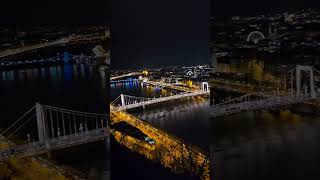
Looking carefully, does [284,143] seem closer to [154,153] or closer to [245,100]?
[245,100]

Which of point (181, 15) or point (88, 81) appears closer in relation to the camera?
point (88, 81)

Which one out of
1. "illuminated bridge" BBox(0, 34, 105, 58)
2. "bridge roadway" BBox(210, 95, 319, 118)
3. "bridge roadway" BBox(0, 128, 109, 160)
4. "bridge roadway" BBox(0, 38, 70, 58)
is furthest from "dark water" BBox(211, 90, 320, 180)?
"bridge roadway" BBox(0, 38, 70, 58)

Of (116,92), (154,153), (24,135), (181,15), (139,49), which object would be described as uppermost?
(181,15)

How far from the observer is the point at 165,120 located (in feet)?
8.80

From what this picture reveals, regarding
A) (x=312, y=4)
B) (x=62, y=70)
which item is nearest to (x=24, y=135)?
(x=62, y=70)

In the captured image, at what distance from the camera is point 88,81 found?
2.47 meters

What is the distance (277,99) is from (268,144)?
281mm

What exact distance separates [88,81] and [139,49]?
0.39m

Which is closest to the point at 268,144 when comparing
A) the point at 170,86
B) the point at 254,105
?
the point at 254,105

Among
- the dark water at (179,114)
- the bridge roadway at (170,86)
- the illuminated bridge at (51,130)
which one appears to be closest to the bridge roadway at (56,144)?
the illuminated bridge at (51,130)

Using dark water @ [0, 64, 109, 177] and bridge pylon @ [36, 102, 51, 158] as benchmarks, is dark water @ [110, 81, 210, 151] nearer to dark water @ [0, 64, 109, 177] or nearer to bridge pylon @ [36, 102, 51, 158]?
dark water @ [0, 64, 109, 177]

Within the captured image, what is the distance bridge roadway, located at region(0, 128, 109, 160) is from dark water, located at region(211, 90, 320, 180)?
2.35ft

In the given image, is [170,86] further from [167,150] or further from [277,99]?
[277,99]

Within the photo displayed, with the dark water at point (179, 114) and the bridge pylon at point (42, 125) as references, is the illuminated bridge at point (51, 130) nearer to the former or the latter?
the bridge pylon at point (42, 125)
